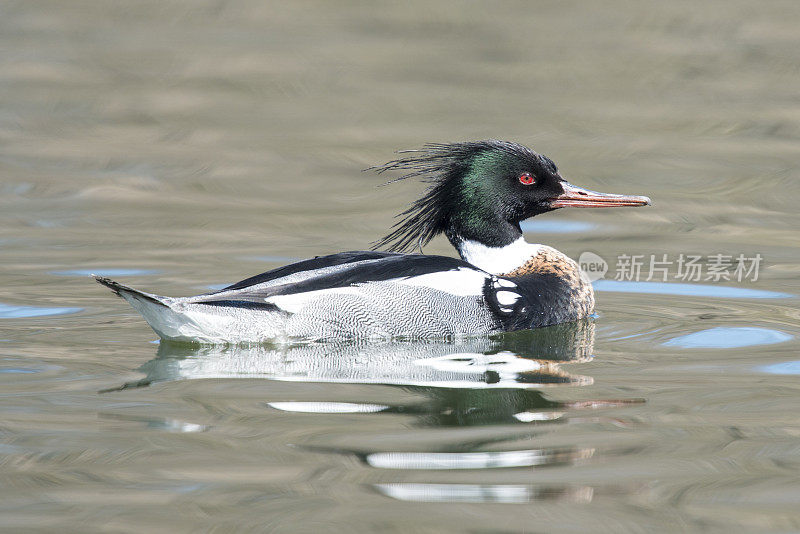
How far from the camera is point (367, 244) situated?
9.47 meters

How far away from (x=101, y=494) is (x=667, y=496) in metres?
2.02

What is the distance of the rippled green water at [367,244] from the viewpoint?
4406 millimetres

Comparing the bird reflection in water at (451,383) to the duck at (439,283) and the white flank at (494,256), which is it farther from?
the white flank at (494,256)

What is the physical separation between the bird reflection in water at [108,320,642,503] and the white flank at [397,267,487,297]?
0.30 meters

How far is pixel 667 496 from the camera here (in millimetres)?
4340

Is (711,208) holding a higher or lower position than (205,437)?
higher

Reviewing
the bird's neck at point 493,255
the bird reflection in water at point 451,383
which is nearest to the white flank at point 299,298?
the bird reflection in water at point 451,383

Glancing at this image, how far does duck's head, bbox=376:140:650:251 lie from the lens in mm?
7469

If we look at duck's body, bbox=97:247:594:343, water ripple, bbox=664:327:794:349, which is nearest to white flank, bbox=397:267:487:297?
duck's body, bbox=97:247:594:343

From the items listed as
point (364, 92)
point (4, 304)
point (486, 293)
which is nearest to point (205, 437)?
point (486, 293)

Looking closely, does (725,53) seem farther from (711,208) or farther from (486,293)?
(486,293)

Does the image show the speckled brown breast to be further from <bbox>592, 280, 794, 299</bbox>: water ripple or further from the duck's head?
<bbox>592, 280, 794, 299</bbox>: water ripple

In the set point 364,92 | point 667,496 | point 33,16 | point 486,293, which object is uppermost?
point 33,16

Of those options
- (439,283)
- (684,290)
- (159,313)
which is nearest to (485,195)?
(439,283)
